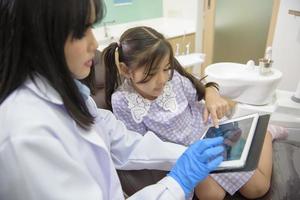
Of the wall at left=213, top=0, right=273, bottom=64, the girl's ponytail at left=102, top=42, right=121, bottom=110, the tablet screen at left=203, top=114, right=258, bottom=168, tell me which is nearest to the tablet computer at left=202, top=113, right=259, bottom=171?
the tablet screen at left=203, top=114, right=258, bottom=168

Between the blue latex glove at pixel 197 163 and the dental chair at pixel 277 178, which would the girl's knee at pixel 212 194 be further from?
the blue latex glove at pixel 197 163

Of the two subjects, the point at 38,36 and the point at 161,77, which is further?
the point at 161,77

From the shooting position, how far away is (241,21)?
2754 mm

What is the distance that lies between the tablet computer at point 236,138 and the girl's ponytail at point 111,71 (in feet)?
1.59

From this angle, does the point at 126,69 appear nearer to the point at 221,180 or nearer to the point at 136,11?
the point at 221,180

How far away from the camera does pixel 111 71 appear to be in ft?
3.99

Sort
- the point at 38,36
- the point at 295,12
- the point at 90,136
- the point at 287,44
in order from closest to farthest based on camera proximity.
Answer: the point at 38,36 → the point at 90,136 → the point at 295,12 → the point at 287,44

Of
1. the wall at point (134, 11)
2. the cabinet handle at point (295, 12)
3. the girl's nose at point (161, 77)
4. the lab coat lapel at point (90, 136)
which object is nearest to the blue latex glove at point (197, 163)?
the lab coat lapel at point (90, 136)

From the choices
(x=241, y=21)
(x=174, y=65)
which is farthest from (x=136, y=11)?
(x=174, y=65)

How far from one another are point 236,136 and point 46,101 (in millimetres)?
618

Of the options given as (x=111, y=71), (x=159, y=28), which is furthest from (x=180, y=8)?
(x=111, y=71)

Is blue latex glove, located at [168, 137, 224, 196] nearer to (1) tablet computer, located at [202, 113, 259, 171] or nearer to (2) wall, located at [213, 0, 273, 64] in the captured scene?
(1) tablet computer, located at [202, 113, 259, 171]

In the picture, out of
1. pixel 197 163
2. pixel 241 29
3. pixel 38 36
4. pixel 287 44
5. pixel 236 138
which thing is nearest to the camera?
pixel 38 36

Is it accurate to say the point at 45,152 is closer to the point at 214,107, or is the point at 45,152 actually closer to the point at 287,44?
the point at 214,107
